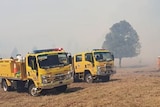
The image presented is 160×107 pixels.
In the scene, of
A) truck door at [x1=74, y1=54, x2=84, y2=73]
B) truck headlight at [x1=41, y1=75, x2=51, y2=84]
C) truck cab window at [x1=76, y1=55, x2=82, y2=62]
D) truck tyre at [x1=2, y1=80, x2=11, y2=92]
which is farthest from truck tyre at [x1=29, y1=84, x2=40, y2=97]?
truck cab window at [x1=76, y1=55, x2=82, y2=62]

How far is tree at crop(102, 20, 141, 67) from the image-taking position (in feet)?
281

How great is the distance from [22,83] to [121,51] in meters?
65.8

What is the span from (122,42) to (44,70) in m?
70.3

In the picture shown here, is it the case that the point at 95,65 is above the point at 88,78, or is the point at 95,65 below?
above

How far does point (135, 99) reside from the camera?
46.8 ft

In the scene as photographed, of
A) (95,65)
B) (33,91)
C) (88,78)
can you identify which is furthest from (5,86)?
(95,65)

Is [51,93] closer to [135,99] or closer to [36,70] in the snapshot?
[36,70]

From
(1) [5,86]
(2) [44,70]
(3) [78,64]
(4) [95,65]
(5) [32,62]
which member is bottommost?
(1) [5,86]

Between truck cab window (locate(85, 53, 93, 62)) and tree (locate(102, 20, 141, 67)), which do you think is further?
tree (locate(102, 20, 141, 67))

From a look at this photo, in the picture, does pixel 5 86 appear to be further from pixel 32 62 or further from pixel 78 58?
pixel 78 58

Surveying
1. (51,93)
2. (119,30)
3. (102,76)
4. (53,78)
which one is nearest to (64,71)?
(53,78)

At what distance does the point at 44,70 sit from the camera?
18.2 m

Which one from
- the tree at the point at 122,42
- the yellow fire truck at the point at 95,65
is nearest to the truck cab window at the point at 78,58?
the yellow fire truck at the point at 95,65

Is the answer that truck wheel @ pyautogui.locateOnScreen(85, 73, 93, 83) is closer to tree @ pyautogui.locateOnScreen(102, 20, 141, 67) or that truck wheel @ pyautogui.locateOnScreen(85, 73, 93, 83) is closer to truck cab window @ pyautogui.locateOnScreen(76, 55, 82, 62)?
truck cab window @ pyautogui.locateOnScreen(76, 55, 82, 62)
